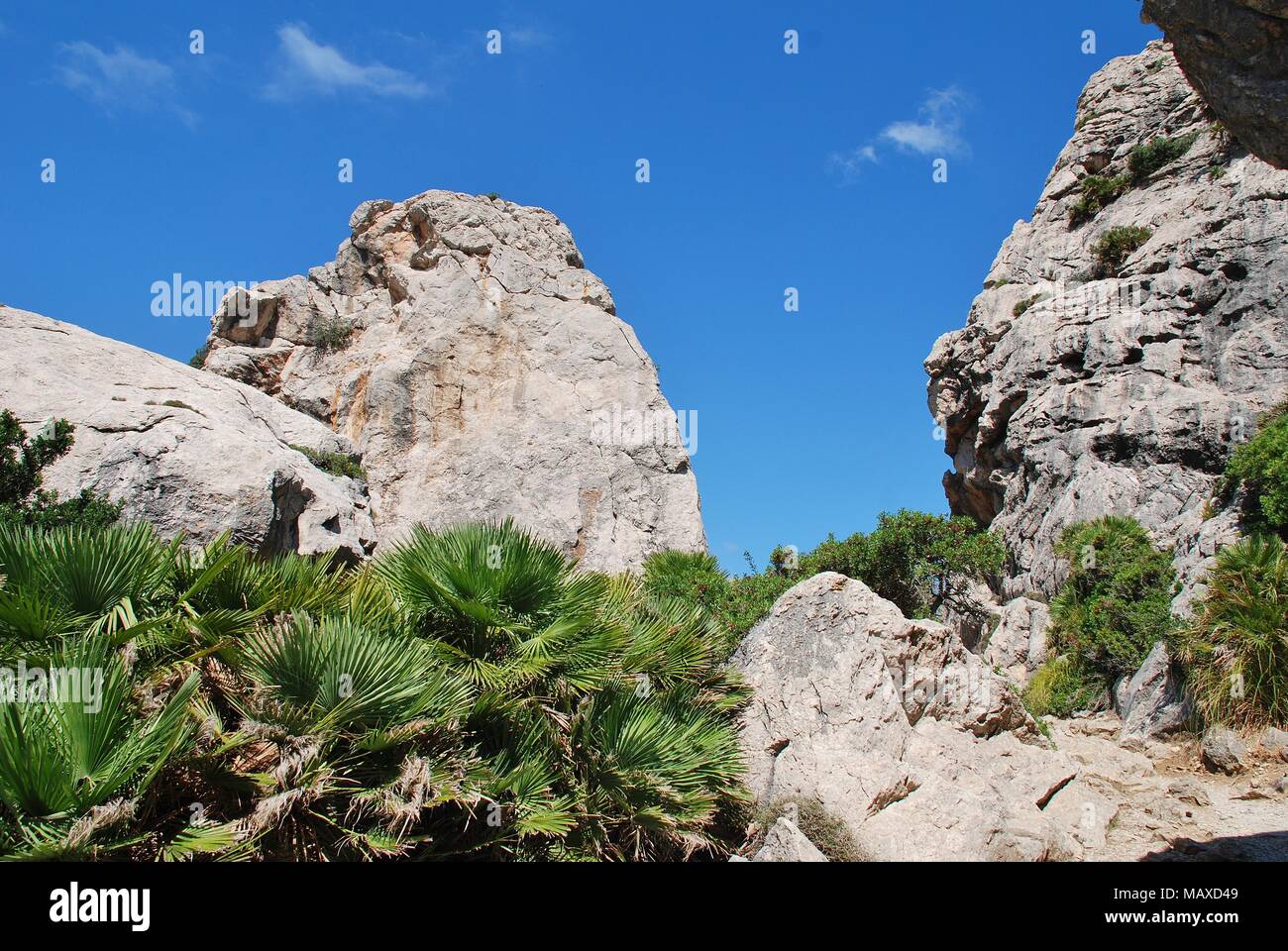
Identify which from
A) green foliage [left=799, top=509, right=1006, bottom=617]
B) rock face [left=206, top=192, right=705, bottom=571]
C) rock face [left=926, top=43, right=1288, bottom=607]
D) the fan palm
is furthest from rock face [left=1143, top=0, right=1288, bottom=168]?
rock face [left=206, top=192, right=705, bottom=571]

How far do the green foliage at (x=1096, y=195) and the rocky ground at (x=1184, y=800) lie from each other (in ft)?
63.4

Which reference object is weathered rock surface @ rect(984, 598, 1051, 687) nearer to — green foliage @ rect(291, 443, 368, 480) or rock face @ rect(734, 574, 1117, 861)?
rock face @ rect(734, 574, 1117, 861)

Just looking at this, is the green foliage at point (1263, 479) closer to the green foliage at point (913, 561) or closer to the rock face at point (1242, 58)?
the green foliage at point (913, 561)

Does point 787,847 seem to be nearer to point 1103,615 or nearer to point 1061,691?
point 1061,691

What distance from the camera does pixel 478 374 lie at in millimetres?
25344

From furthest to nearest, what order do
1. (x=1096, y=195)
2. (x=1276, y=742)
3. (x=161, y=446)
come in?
1. (x=1096, y=195)
2. (x=161, y=446)
3. (x=1276, y=742)

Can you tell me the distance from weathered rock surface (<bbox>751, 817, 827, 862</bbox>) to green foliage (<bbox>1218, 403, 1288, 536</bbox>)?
29.4ft

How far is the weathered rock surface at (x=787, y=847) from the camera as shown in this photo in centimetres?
712

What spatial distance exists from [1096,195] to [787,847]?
24568 millimetres

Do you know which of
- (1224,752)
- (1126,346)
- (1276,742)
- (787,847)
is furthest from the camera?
(1126,346)

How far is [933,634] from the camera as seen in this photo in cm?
986

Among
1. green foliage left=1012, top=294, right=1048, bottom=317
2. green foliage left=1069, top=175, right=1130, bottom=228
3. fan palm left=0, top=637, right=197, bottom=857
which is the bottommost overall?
fan palm left=0, top=637, right=197, bottom=857

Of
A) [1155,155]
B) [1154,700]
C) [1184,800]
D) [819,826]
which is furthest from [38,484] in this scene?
[1155,155]

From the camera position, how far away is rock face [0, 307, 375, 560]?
12.1 m
